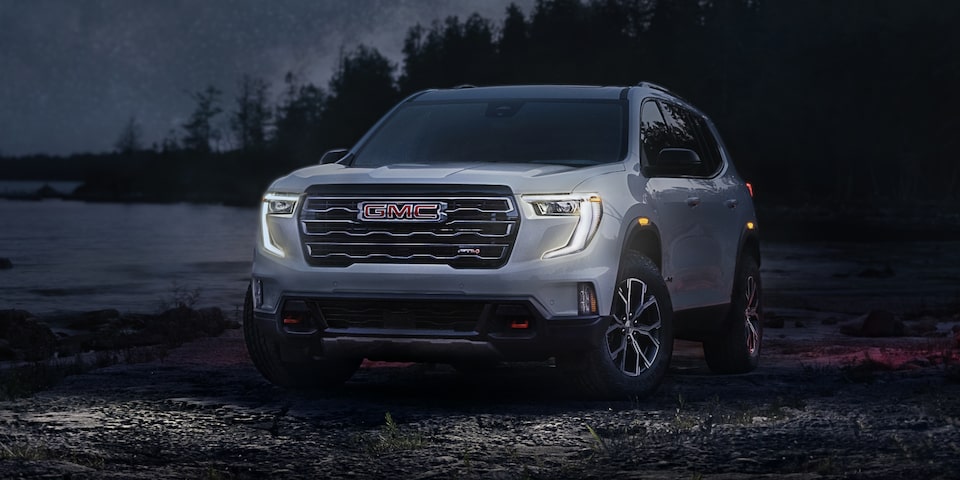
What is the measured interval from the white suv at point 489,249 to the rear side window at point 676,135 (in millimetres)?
54

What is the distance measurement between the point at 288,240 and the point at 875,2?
114 metres

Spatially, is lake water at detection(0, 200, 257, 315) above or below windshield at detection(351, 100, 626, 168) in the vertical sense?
below

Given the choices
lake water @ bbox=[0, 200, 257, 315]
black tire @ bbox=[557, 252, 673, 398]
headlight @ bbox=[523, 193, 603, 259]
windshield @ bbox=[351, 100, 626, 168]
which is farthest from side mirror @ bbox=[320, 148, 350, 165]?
lake water @ bbox=[0, 200, 257, 315]

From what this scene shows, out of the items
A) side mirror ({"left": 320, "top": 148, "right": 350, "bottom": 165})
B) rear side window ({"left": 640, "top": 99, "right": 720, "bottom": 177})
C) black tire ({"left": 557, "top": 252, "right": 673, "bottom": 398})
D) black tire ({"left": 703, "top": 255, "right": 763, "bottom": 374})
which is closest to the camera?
black tire ({"left": 557, "top": 252, "right": 673, "bottom": 398})

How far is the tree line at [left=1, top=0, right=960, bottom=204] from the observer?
91.1 m

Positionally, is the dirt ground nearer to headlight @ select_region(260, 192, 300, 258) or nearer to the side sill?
the side sill

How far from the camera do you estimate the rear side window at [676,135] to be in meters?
9.76

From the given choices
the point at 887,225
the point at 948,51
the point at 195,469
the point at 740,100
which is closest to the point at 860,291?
the point at 195,469

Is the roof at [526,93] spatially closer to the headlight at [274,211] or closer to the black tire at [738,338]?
the headlight at [274,211]

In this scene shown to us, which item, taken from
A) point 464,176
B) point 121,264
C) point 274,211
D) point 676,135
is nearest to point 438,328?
point 464,176

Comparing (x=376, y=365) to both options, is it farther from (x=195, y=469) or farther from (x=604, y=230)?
(x=195, y=469)

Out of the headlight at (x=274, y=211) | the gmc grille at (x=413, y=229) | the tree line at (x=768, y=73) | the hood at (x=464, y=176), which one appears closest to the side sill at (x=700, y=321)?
the hood at (x=464, y=176)

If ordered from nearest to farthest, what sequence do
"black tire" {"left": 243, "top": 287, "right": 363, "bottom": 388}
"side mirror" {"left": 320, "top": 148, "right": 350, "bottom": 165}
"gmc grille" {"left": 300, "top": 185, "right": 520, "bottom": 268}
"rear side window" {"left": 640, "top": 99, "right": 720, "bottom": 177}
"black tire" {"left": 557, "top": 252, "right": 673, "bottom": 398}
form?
1. "gmc grille" {"left": 300, "top": 185, "right": 520, "bottom": 268}
2. "black tire" {"left": 557, "top": 252, "right": 673, "bottom": 398}
3. "black tire" {"left": 243, "top": 287, "right": 363, "bottom": 388}
4. "side mirror" {"left": 320, "top": 148, "right": 350, "bottom": 165}
5. "rear side window" {"left": 640, "top": 99, "right": 720, "bottom": 177}

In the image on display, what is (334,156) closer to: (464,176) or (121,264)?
(464,176)
